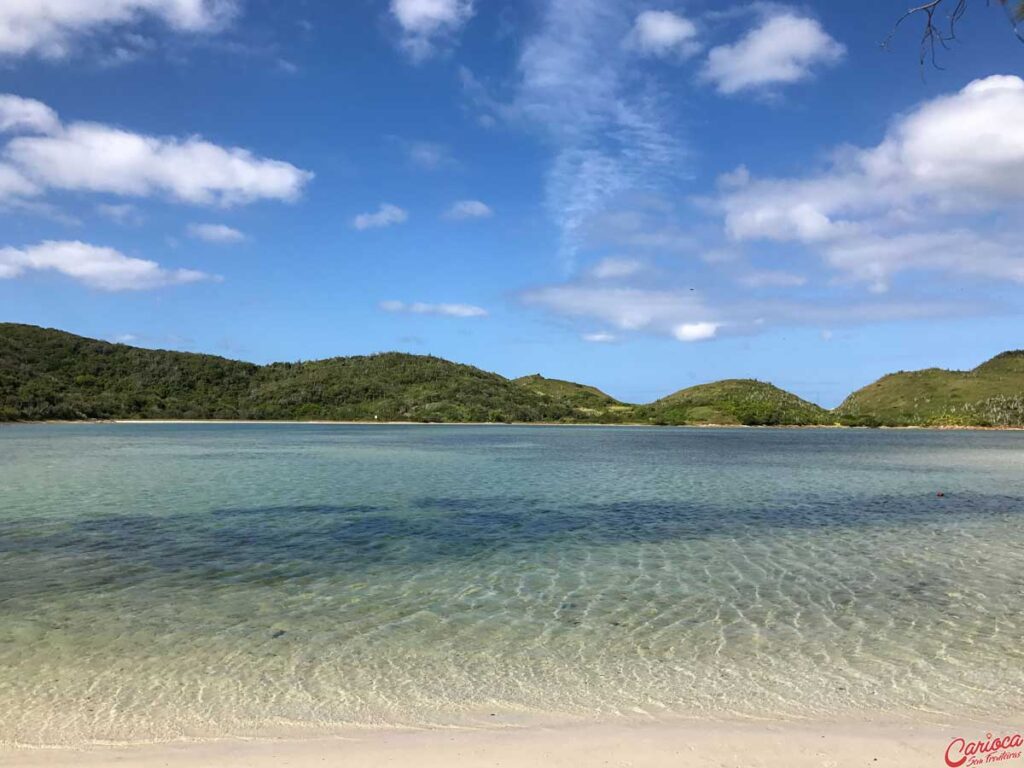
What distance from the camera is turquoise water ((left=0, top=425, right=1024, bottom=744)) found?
8.29m

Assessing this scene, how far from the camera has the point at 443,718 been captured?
7828mm

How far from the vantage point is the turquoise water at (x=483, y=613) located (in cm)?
829

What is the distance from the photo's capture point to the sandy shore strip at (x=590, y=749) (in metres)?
6.68

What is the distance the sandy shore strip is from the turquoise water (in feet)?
1.26

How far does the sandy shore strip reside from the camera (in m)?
6.68

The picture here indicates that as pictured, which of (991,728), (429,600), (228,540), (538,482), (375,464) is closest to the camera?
(991,728)

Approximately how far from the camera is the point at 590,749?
7000 mm

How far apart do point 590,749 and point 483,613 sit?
17.6 ft

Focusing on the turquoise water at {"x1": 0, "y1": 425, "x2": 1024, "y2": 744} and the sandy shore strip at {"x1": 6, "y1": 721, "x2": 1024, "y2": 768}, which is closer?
the sandy shore strip at {"x1": 6, "y1": 721, "x2": 1024, "y2": 768}

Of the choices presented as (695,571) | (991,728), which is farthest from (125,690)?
(695,571)

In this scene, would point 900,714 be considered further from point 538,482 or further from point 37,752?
point 538,482

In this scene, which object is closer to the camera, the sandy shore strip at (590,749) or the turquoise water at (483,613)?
the sandy shore strip at (590,749)

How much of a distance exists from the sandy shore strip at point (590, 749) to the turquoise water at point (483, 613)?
1.26ft

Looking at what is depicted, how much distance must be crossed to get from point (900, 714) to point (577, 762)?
419 centimetres
